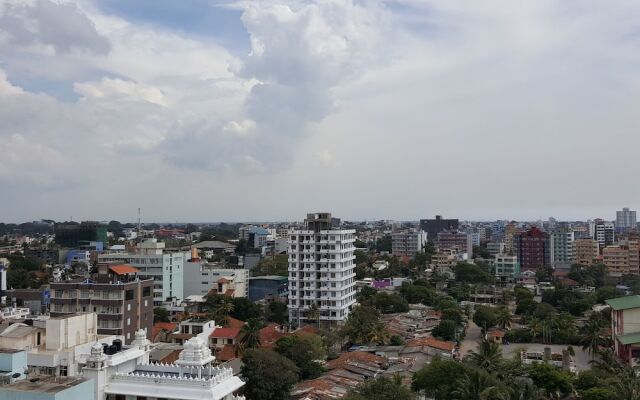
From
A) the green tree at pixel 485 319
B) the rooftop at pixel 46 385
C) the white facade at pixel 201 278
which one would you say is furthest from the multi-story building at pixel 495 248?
the rooftop at pixel 46 385

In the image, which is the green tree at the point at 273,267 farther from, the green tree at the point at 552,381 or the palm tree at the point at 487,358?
the green tree at the point at 552,381

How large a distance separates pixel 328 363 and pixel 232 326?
1461 cm

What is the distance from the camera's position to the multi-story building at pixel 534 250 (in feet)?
384

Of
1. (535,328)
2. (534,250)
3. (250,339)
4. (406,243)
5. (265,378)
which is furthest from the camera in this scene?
(406,243)

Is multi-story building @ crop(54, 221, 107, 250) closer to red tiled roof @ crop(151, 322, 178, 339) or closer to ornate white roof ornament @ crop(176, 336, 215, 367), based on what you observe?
red tiled roof @ crop(151, 322, 178, 339)

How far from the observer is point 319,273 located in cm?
5841

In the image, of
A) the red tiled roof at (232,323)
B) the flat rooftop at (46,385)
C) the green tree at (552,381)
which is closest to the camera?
the flat rooftop at (46,385)

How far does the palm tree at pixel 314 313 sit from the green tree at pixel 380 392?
28909mm

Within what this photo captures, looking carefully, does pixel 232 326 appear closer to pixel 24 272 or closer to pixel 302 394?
pixel 302 394

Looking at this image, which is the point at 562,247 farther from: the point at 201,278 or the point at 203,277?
the point at 201,278

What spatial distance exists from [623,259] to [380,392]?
87.1 meters

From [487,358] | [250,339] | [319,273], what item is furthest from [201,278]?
[487,358]

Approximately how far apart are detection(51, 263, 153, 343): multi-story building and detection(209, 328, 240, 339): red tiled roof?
6.24m

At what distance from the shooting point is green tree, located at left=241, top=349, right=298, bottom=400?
28.7 metres
